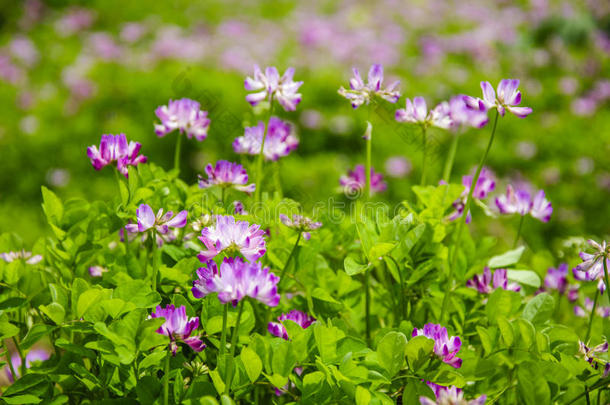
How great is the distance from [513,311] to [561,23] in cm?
603

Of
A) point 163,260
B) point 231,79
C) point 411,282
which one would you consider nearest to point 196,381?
point 163,260

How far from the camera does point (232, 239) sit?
2.69 ft

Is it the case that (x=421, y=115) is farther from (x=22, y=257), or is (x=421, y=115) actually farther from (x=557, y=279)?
(x=22, y=257)

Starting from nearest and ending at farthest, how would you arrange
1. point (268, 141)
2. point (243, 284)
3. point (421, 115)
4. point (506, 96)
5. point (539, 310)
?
point (243, 284), point (506, 96), point (539, 310), point (421, 115), point (268, 141)

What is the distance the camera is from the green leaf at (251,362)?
2.61ft

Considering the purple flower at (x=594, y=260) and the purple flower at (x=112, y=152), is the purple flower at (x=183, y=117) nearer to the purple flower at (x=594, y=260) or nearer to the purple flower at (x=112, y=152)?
the purple flower at (x=112, y=152)

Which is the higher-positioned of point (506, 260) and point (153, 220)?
point (153, 220)

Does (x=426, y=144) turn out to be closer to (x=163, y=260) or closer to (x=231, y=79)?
(x=163, y=260)

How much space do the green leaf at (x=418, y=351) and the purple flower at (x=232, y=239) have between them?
0.25 meters

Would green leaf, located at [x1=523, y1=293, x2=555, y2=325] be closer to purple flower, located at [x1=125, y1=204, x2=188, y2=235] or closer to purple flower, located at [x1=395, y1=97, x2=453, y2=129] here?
purple flower, located at [x1=395, y1=97, x2=453, y2=129]

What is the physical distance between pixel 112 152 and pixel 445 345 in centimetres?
64

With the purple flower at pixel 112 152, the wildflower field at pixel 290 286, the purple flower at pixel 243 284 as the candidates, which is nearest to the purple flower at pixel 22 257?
the wildflower field at pixel 290 286

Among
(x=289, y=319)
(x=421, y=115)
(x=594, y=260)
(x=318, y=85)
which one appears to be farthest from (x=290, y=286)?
(x=318, y=85)

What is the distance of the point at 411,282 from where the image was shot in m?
1.00
